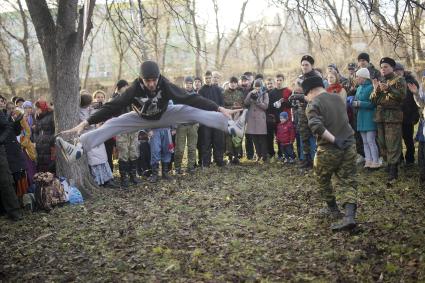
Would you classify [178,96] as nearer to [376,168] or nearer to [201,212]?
[201,212]

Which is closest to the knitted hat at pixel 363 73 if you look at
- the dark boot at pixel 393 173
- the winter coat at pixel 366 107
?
the winter coat at pixel 366 107

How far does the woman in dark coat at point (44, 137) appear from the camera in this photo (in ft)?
32.1

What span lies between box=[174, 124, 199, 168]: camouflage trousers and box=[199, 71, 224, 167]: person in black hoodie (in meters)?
0.39

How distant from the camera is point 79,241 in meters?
6.66

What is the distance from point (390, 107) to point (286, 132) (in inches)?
130

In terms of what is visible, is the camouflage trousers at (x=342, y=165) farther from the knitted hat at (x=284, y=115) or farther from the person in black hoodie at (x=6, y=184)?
the person in black hoodie at (x=6, y=184)

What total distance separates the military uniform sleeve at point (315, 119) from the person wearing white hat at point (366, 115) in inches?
147

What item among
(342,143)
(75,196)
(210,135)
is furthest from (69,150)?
(210,135)

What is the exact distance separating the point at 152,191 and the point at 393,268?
6069 mm

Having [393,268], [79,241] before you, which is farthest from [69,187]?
[393,268]

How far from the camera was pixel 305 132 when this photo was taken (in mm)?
10492

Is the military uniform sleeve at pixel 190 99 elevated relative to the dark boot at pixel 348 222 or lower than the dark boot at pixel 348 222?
elevated

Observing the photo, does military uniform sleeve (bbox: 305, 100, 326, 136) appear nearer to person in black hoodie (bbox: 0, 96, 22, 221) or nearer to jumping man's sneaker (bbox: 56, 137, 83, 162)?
jumping man's sneaker (bbox: 56, 137, 83, 162)

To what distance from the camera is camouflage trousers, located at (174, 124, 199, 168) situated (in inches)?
461
